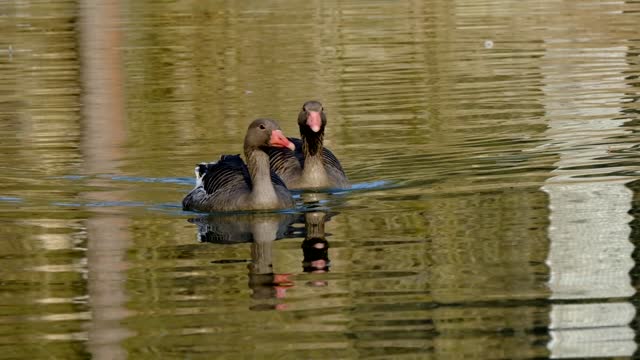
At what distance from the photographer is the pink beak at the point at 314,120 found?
16234 mm

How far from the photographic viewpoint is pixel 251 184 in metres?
14.8

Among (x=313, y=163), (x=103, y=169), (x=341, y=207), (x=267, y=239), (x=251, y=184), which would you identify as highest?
(x=103, y=169)

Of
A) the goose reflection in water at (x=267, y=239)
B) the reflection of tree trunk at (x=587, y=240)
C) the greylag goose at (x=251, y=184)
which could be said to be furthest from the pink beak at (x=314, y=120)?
the reflection of tree trunk at (x=587, y=240)

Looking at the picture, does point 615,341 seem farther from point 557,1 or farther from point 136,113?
point 557,1

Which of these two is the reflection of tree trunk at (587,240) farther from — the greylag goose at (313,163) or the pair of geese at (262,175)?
the pair of geese at (262,175)

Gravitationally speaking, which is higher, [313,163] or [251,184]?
[313,163]

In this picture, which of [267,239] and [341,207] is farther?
[341,207]

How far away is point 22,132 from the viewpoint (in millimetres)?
20766

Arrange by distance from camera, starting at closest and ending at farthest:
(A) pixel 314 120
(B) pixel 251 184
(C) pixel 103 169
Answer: (B) pixel 251 184 < (A) pixel 314 120 < (C) pixel 103 169

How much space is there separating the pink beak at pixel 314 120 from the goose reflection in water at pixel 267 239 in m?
1.77

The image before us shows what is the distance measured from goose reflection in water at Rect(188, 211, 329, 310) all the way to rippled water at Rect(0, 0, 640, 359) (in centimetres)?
4

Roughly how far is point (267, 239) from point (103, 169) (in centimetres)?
508

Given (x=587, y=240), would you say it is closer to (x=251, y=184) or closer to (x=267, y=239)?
(x=267, y=239)

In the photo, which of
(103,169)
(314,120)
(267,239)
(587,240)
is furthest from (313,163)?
(587,240)
